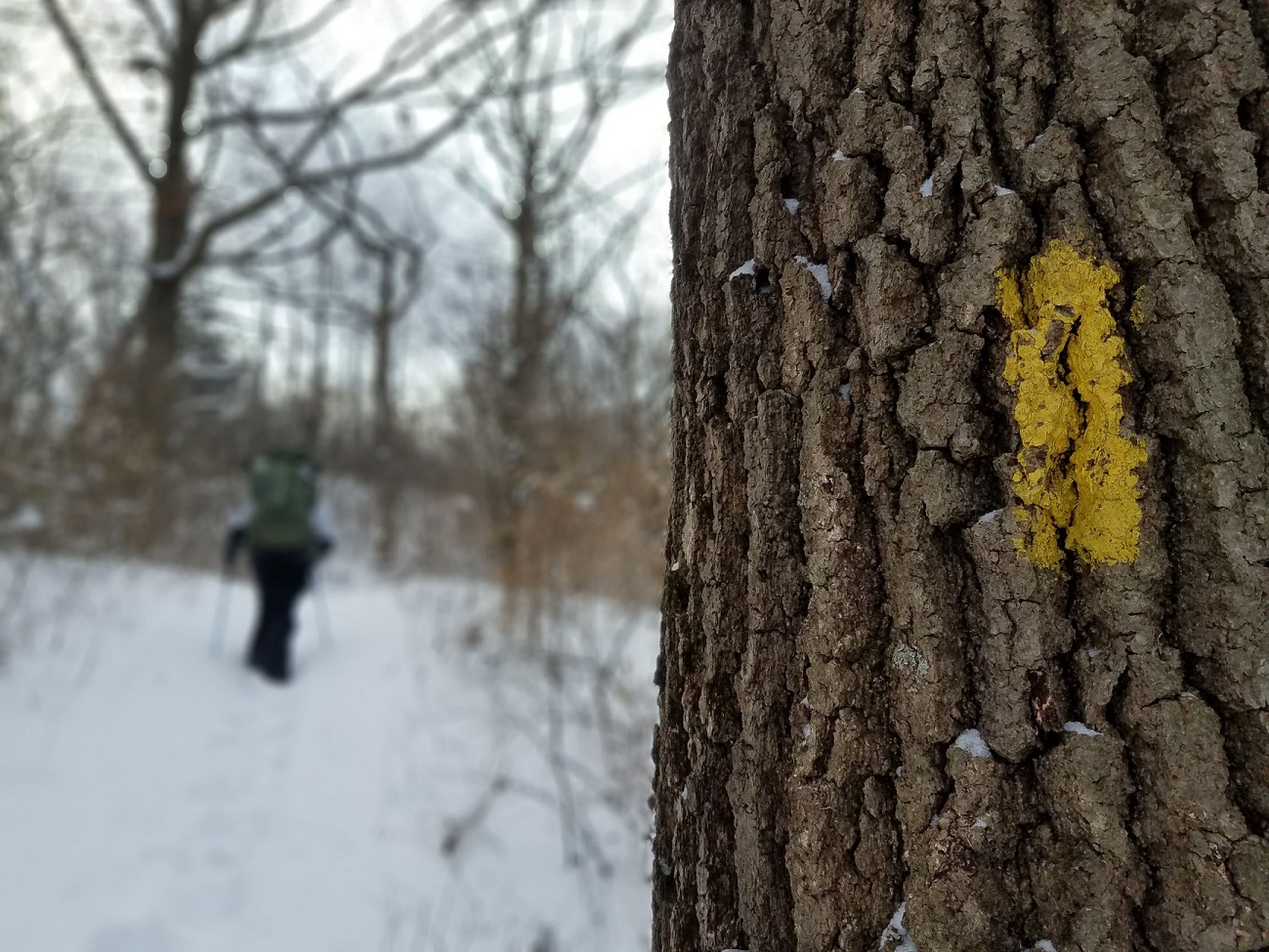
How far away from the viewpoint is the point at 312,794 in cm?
387

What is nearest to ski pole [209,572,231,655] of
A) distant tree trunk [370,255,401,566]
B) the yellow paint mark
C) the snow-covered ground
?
the snow-covered ground

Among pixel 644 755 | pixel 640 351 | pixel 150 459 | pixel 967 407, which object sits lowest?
pixel 644 755

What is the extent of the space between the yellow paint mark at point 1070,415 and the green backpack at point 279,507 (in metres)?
5.53

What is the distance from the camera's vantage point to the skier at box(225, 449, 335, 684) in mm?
5535

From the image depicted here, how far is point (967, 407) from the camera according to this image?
81cm

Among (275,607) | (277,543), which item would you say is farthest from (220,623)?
(277,543)

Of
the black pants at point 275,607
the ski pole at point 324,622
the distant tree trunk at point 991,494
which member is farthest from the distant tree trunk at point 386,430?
the distant tree trunk at point 991,494

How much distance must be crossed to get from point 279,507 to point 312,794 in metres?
2.31

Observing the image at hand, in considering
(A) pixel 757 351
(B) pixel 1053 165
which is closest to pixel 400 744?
(A) pixel 757 351

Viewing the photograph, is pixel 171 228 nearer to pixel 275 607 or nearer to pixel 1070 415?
pixel 275 607

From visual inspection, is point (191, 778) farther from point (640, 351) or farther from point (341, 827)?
point (640, 351)

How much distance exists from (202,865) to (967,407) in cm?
352

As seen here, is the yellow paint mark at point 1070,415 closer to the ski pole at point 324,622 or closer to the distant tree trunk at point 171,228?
the ski pole at point 324,622

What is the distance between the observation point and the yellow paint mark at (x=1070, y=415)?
30.2 inches
